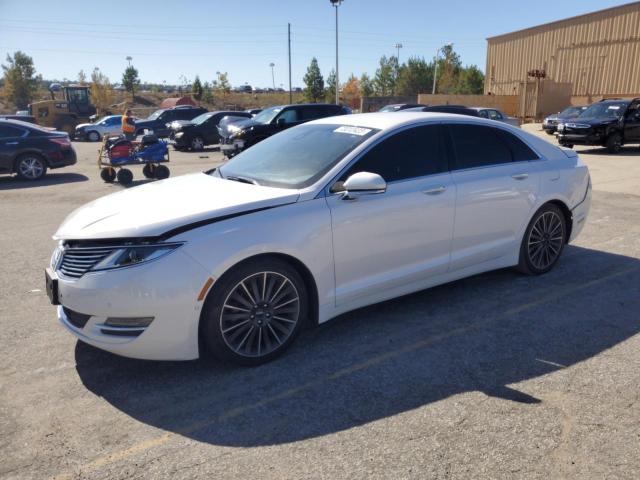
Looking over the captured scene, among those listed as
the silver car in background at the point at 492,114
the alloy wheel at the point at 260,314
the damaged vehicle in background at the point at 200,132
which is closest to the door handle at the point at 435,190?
the alloy wheel at the point at 260,314

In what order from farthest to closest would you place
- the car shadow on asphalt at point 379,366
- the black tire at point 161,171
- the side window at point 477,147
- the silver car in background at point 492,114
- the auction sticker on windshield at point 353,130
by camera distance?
the silver car in background at point 492,114, the black tire at point 161,171, the side window at point 477,147, the auction sticker on windshield at point 353,130, the car shadow on asphalt at point 379,366

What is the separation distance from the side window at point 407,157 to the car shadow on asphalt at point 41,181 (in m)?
11.1

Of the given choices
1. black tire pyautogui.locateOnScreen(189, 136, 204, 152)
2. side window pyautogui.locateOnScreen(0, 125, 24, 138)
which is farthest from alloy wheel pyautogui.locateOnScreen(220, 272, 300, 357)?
black tire pyautogui.locateOnScreen(189, 136, 204, 152)

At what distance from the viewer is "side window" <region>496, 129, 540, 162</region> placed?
5090 mm

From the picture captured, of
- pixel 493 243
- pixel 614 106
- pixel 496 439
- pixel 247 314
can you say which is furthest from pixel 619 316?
pixel 614 106

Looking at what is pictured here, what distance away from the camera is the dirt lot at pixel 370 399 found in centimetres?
273

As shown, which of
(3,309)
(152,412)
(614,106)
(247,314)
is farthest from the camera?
(614,106)

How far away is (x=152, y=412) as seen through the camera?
3.19 metres

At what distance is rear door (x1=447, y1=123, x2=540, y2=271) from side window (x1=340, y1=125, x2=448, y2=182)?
20 centimetres

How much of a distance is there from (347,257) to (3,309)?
3.21m

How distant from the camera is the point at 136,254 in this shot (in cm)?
332

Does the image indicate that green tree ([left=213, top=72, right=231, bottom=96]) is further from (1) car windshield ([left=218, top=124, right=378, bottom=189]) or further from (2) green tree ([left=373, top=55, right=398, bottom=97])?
(1) car windshield ([left=218, top=124, right=378, bottom=189])

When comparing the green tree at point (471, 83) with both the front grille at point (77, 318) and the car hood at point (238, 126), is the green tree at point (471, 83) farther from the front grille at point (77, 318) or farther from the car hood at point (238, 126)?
the front grille at point (77, 318)

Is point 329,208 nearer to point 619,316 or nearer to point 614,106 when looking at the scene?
point 619,316
